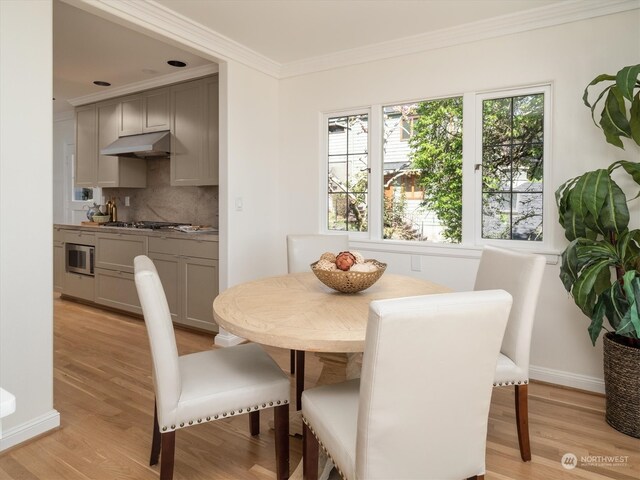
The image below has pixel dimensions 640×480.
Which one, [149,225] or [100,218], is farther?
[100,218]

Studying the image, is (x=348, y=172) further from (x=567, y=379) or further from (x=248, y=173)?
(x=567, y=379)

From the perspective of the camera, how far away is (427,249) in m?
3.29

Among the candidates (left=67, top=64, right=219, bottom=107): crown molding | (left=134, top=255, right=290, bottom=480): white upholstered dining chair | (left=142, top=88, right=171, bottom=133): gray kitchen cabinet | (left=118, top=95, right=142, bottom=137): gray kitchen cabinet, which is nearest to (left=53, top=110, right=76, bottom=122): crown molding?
(left=67, top=64, right=219, bottom=107): crown molding

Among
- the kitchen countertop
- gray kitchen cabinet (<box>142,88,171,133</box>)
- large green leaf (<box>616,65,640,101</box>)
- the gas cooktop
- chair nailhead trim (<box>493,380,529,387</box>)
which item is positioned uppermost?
gray kitchen cabinet (<box>142,88,171,133</box>)

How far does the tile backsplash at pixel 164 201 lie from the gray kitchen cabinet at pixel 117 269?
0.66 metres

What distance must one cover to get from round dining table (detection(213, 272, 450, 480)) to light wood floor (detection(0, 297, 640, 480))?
13.1 inches

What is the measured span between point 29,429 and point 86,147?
3.90m

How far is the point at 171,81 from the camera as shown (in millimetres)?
4184

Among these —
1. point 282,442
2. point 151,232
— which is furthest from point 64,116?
point 282,442

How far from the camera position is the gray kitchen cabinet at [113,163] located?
4785 mm

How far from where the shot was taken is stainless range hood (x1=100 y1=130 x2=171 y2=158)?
13.6 feet

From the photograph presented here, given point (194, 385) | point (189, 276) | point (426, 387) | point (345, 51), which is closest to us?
point (426, 387)

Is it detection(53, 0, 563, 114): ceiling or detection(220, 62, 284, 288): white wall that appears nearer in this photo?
detection(53, 0, 563, 114): ceiling

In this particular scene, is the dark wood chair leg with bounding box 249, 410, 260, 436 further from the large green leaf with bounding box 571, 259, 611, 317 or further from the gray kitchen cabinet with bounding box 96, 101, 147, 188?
the gray kitchen cabinet with bounding box 96, 101, 147, 188
